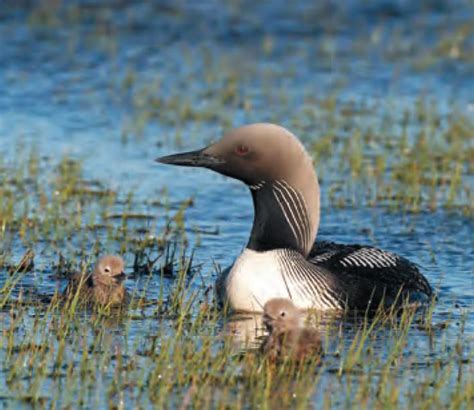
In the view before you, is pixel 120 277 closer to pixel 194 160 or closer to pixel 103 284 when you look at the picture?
pixel 103 284

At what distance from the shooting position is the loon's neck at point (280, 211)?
9.96m

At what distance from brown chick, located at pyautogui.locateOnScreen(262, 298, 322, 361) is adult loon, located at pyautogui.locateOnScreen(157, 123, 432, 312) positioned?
3.83ft

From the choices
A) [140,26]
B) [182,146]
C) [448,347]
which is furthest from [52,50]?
[448,347]

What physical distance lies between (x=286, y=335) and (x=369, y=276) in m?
2.04

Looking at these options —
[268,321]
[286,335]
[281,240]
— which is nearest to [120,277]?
[281,240]

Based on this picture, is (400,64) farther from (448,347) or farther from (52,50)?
(448,347)

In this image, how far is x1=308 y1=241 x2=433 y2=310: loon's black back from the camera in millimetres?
10008

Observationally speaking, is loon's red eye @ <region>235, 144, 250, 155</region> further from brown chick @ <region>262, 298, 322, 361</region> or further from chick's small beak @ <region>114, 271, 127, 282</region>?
brown chick @ <region>262, 298, 322, 361</region>

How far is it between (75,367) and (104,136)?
782cm

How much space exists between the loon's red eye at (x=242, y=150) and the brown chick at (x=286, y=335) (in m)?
1.58

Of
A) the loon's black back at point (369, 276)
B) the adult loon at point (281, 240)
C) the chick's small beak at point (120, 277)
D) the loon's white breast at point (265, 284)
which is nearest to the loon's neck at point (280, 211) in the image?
the adult loon at point (281, 240)

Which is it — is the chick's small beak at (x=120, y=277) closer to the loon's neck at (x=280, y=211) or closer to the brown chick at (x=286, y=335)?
the loon's neck at (x=280, y=211)

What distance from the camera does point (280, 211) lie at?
9.99 meters

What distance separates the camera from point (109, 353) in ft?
27.9
